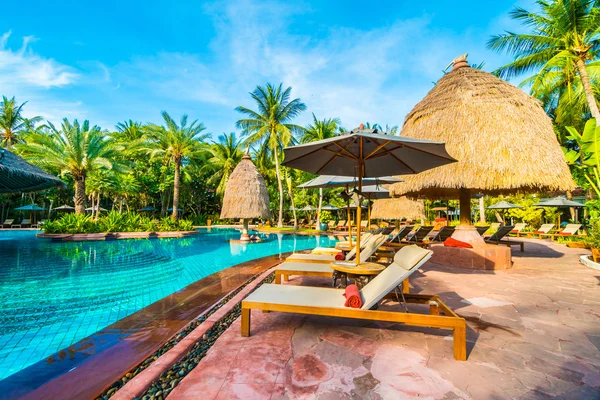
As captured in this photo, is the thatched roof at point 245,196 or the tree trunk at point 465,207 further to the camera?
the thatched roof at point 245,196

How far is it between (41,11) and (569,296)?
16.5 m

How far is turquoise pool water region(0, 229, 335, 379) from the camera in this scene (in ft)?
10.8

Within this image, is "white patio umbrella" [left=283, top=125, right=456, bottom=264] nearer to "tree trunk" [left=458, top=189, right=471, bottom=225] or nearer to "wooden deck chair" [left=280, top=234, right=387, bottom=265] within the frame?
"wooden deck chair" [left=280, top=234, right=387, bottom=265]

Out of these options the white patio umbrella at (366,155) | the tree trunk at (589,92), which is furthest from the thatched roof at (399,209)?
the white patio umbrella at (366,155)

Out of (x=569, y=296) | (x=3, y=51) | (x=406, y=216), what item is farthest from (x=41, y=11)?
(x=406, y=216)

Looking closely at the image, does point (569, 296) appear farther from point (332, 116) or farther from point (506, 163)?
point (332, 116)

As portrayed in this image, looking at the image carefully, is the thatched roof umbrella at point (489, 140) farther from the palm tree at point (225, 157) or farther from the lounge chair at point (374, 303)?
the palm tree at point (225, 157)

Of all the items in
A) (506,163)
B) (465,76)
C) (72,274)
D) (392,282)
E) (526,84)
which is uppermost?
(526,84)

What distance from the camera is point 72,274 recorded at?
21.9 feet

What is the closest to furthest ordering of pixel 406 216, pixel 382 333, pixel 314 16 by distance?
1. pixel 382 333
2. pixel 314 16
3. pixel 406 216

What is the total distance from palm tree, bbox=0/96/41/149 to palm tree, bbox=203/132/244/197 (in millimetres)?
19025

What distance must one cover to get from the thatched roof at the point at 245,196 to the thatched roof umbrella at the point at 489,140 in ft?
35.3

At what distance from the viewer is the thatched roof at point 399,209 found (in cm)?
1596

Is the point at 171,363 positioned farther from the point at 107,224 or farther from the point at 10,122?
the point at 10,122
